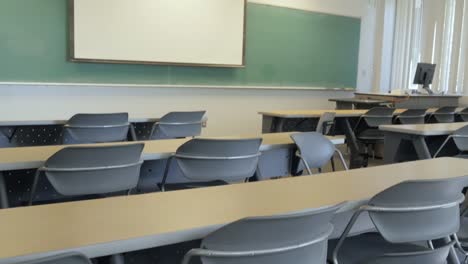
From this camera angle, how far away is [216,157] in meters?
2.29

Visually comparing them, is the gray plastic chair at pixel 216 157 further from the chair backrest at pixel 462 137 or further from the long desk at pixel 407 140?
the chair backrest at pixel 462 137

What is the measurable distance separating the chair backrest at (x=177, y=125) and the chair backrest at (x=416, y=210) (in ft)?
8.80

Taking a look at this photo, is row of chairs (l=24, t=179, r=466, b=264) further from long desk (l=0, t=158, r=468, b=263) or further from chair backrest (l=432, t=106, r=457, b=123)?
chair backrest (l=432, t=106, r=457, b=123)

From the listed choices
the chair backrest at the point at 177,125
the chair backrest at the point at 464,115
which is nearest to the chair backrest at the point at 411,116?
the chair backrest at the point at 464,115

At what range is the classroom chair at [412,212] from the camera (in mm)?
1438

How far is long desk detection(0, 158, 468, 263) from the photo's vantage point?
1031 mm

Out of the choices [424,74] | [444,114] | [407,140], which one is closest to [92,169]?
[407,140]

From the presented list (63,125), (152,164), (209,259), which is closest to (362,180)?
(209,259)

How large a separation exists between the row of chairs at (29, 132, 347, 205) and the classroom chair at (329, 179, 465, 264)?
0.84 m

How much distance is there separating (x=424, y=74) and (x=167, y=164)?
20.2 ft

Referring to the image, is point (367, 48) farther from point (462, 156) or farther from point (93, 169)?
point (93, 169)

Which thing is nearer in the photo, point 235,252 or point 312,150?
point 235,252

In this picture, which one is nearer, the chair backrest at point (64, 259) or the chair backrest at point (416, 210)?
the chair backrest at point (64, 259)

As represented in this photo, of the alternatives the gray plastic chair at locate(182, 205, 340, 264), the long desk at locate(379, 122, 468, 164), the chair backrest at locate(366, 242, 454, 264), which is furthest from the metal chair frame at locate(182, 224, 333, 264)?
the long desk at locate(379, 122, 468, 164)
